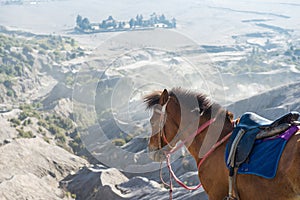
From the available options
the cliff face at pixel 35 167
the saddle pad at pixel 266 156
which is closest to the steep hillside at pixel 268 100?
the cliff face at pixel 35 167

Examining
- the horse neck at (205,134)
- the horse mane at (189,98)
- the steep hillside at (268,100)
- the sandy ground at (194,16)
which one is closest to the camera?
the horse neck at (205,134)

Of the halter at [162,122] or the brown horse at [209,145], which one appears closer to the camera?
the brown horse at [209,145]

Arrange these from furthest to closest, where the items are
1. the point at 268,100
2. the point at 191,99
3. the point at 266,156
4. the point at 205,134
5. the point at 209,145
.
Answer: the point at 268,100
the point at 191,99
the point at 205,134
the point at 209,145
the point at 266,156

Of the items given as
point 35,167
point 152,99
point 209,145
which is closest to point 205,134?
point 209,145

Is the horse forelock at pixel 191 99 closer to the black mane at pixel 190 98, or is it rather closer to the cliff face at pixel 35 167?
the black mane at pixel 190 98

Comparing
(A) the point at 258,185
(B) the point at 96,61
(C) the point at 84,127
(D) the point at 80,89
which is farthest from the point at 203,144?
(B) the point at 96,61

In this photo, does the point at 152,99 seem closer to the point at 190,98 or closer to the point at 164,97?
the point at 164,97
